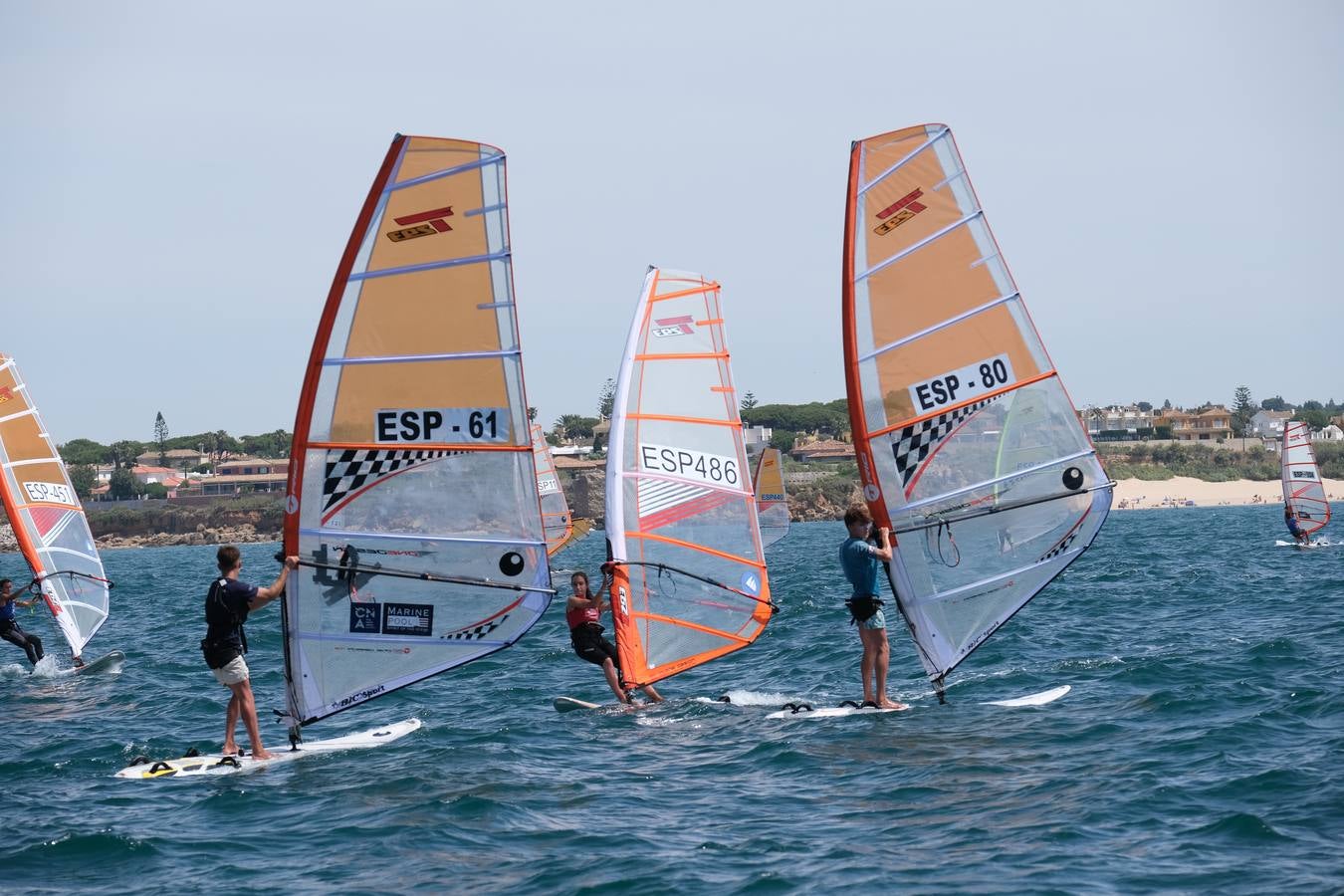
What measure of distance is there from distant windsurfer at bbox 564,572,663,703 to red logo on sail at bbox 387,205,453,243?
12.2ft

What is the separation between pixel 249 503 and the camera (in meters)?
101

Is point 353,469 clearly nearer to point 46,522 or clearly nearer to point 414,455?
point 414,455

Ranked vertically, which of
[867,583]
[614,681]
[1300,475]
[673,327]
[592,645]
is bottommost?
[614,681]

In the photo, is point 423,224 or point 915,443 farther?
point 915,443

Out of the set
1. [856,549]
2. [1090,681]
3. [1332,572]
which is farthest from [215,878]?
[1332,572]

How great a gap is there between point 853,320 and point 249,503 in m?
95.7

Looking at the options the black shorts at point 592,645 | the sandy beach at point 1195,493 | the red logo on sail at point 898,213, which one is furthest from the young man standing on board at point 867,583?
the sandy beach at point 1195,493

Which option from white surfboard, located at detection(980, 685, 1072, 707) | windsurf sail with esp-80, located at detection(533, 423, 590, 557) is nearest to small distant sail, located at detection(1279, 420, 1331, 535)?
windsurf sail with esp-80, located at detection(533, 423, 590, 557)

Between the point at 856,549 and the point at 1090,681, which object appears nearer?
the point at 856,549

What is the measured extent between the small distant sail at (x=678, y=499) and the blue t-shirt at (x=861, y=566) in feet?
6.27

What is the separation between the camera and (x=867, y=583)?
10.7 m

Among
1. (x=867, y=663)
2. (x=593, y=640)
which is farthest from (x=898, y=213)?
(x=593, y=640)

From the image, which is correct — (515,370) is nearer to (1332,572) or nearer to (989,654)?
(989,654)

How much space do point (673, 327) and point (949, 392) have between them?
3053 millimetres
